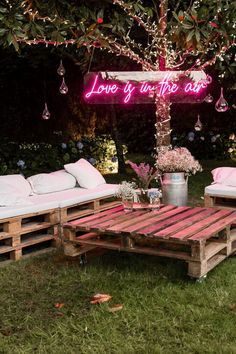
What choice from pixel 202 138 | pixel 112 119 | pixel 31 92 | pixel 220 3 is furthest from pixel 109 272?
pixel 202 138

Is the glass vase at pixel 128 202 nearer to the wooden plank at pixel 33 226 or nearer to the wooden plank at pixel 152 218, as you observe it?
the wooden plank at pixel 152 218

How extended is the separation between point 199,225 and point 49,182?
2.09 meters

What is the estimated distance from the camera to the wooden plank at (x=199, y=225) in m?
3.94

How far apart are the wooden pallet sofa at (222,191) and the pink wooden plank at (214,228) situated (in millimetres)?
1036

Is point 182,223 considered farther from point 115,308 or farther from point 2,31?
point 2,31

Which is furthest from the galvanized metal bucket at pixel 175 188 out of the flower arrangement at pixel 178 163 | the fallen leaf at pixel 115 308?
the fallen leaf at pixel 115 308

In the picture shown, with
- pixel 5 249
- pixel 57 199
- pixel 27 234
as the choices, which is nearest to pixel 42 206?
pixel 57 199

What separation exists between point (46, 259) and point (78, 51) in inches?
193

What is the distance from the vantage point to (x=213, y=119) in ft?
42.0

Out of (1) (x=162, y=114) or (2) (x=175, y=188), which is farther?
(1) (x=162, y=114)

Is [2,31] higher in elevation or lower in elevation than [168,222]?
higher

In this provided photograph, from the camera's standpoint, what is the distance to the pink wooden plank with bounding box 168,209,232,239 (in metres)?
3.95

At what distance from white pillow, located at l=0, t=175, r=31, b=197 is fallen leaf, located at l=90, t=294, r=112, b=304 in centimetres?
175

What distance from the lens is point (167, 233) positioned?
13.1 ft
